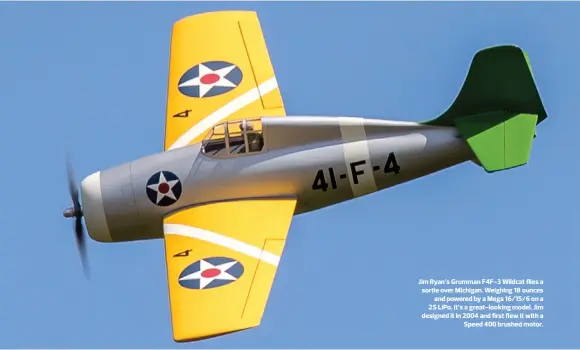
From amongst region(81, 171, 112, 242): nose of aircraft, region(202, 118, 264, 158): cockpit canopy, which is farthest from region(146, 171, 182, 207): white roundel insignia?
region(81, 171, 112, 242): nose of aircraft

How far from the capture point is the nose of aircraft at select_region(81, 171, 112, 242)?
935 inches

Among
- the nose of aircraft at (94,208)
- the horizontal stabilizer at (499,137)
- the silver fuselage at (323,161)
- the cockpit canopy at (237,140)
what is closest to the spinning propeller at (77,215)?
the nose of aircraft at (94,208)

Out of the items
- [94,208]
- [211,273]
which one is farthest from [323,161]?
[94,208]

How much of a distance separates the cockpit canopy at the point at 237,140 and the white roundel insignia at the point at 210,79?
161cm

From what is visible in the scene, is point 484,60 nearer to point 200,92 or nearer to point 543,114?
point 543,114

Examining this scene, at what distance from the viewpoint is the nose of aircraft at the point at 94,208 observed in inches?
935

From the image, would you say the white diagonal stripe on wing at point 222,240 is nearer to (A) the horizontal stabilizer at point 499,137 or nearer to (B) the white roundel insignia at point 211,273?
(B) the white roundel insignia at point 211,273

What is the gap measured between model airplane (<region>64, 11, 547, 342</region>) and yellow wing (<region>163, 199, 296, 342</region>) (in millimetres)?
21

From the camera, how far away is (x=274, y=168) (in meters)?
23.3

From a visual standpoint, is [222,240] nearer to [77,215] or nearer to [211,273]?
[211,273]

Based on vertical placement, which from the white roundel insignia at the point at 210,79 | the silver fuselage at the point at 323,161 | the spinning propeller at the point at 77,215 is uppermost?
the white roundel insignia at the point at 210,79

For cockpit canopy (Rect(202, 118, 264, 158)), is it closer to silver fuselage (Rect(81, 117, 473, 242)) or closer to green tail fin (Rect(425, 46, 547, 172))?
silver fuselage (Rect(81, 117, 473, 242))

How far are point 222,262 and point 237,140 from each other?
82.5 inches

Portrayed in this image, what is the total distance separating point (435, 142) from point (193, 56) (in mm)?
4569
